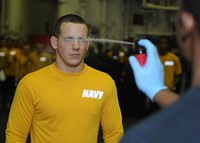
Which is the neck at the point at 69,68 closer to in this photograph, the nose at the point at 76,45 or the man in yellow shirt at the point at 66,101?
the man in yellow shirt at the point at 66,101

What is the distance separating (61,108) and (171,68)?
622cm

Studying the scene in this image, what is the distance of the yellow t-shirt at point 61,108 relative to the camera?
2941 mm

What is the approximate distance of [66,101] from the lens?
9.75ft

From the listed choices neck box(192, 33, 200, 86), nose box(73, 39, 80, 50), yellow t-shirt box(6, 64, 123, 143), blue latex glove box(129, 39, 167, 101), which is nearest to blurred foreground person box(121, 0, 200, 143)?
neck box(192, 33, 200, 86)

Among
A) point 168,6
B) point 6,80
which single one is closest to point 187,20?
point 6,80

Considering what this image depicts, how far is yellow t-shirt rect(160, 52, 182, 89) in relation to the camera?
900 centimetres

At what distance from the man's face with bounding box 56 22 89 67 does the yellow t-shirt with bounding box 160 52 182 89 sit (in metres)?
5.91

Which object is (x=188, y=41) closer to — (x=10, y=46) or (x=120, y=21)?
(x=10, y=46)

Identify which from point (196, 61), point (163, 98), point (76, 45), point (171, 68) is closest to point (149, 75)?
point (163, 98)

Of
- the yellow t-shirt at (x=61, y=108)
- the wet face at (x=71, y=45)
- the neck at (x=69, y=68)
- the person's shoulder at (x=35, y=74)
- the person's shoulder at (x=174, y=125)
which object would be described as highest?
the person's shoulder at (x=174, y=125)

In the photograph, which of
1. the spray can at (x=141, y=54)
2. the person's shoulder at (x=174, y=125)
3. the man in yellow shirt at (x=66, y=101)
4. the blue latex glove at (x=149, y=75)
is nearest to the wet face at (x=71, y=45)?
the man in yellow shirt at (x=66, y=101)

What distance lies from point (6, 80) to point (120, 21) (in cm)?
1050

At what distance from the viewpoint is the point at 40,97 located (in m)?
2.97

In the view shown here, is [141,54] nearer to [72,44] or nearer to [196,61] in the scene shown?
[196,61]
